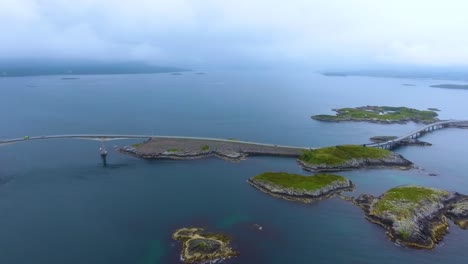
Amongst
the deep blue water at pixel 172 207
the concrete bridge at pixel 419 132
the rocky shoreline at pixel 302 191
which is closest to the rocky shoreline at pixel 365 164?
the deep blue water at pixel 172 207

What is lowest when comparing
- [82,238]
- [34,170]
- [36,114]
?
[82,238]

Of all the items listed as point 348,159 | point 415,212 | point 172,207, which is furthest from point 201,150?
point 415,212

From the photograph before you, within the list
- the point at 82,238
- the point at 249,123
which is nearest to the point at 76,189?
the point at 82,238

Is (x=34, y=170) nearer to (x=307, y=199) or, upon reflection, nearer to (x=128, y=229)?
(x=128, y=229)

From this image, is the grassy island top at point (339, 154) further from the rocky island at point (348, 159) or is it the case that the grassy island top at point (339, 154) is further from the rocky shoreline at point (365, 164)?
the rocky shoreline at point (365, 164)

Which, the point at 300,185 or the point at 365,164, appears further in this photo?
the point at 365,164

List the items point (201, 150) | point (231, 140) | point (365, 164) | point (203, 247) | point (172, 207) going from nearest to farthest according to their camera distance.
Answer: point (203, 247) → point (172, 207) → point (365, 164) → point (201, 150) → point (231, 140)

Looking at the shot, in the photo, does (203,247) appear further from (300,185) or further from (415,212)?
(415,212)
